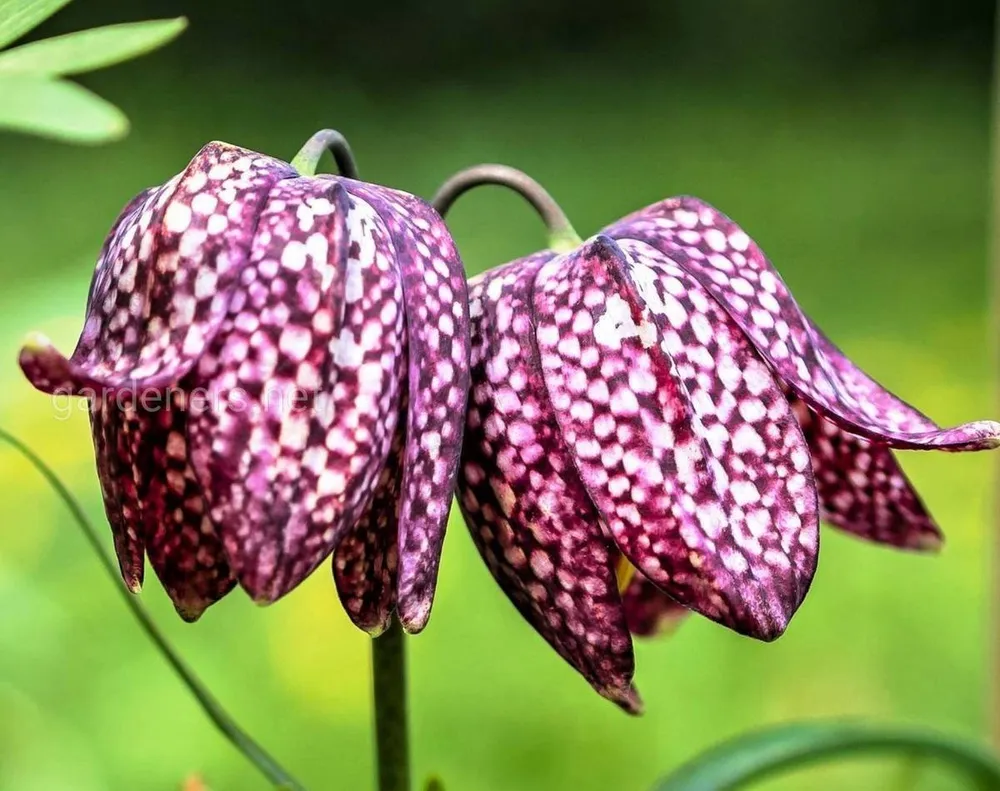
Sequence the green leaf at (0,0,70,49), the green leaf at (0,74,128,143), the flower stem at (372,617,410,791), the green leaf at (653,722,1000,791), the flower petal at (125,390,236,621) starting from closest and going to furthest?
the green leaf at (0,74,128,143) → the green leaf at (0,0,70,49) → the flower petal at (125,390,236,621) → the flower stem at (372,617,410,791) → the green leaf at (653,722,1000,791)

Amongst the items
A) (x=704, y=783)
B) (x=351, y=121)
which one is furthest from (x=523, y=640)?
(x=351, y=121)

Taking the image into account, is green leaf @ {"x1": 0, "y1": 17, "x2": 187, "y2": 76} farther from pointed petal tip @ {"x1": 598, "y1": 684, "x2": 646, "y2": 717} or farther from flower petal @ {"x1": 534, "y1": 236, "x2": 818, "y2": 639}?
pointed petal tip @ {"x1": 598, "y1": 684, "x2": 646, "y2": 717}

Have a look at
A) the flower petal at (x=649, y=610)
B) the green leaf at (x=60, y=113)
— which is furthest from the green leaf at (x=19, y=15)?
the flower petal at (x=649, y=610)

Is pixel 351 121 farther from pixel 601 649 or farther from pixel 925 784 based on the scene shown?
pixel 601 649

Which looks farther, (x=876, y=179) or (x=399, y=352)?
(x=876, y=179)

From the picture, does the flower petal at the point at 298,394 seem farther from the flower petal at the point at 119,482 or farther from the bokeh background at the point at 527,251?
the bokeh background at the point at 527,251

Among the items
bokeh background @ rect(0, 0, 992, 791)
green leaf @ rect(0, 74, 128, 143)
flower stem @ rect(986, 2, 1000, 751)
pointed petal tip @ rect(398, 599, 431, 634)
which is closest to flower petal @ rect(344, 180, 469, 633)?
pointed petal tip @ rect(398, 599, 431, 634)
